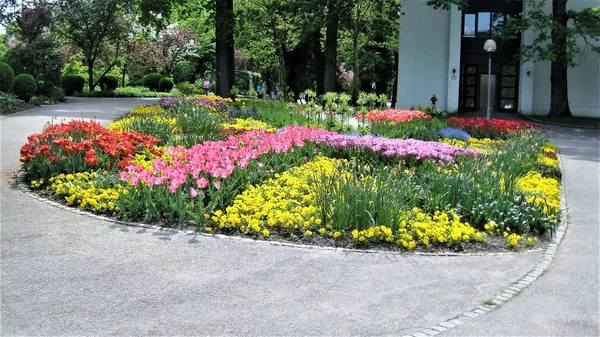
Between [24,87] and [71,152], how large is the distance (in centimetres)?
1724

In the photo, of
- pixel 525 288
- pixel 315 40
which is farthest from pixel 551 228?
pixel 315 40

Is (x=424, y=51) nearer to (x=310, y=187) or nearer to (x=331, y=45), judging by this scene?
(x=331, y=45)

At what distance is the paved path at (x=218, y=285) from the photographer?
4242 mm

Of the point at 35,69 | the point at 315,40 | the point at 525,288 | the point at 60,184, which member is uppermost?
the point at 315,40

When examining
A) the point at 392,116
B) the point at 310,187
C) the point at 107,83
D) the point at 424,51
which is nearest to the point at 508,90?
the point at 424,51

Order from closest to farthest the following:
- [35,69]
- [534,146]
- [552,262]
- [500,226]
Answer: [552,262] < [500,226] < [534,146] < [35,69]

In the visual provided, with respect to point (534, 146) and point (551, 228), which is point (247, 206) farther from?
Result: point (534, 146)

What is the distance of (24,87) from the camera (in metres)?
24.0

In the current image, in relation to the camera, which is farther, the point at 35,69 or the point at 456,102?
the point at 456,102

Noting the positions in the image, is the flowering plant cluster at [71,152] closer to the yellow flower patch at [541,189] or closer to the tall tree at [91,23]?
the yellow flower patch at [541,189]

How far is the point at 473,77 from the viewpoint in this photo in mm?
34375

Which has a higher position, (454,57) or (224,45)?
(224,45)

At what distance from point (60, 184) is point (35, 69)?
2386 cm

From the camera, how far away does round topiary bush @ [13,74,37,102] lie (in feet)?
78.7
